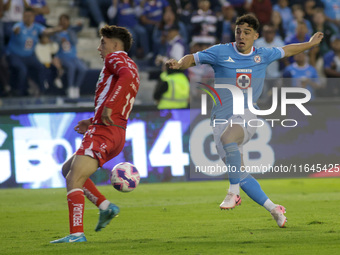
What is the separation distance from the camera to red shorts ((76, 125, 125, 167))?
674 cm

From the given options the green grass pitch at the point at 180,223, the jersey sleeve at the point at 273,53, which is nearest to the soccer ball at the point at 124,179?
the green grass pitch at the point at 180,223

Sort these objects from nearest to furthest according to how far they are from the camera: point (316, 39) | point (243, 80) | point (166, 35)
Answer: point (243, 80)
point (316, 39)
point (166, 35)

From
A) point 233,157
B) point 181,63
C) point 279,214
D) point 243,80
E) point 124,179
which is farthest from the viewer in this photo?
point 243,80

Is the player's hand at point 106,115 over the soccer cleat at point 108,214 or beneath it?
over

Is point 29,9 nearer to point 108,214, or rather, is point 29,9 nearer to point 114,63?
point 114,63

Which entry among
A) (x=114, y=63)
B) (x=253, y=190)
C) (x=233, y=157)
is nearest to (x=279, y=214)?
(x=253, y=190)

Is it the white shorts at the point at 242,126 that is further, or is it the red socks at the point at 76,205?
the white shorts at the point at 242,126

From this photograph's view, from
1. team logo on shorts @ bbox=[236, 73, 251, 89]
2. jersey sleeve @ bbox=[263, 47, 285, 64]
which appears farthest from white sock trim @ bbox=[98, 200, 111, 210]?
jersey sleeve @ bbox=[263, 47, 285, 64]

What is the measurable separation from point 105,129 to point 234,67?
209cm

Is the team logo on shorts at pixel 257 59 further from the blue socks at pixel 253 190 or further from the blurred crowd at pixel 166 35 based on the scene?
the blurred crowd at pixel 166 35


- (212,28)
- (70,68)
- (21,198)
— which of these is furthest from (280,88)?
(21,198)

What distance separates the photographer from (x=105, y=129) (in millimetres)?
6871

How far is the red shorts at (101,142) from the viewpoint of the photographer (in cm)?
674

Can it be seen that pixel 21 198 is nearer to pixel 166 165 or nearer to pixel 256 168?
pixel 166 165
